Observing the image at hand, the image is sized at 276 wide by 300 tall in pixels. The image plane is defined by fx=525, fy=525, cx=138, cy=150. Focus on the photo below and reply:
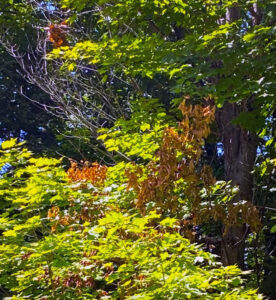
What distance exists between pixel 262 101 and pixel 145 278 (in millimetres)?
2273

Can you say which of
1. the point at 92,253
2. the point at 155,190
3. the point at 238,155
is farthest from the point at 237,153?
the point at 92,253

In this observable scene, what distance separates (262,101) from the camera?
16.8ft

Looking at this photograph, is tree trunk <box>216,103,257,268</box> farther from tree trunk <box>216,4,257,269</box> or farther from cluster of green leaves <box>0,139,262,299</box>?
cluster of green leaves <box>0,139,262,299</box>

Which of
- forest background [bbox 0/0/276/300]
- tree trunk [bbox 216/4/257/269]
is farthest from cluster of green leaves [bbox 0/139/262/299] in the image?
tree trunk [bbox 216/4/257/269]

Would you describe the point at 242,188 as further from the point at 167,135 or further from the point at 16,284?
the point at 16,284

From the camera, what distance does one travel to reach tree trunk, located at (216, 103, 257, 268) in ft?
21.8

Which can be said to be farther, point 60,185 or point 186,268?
point 60,185

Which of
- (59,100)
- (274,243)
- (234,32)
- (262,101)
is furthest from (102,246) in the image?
(274,243)

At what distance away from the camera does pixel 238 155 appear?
7.02 meters

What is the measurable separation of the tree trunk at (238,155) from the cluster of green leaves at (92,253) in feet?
6.83

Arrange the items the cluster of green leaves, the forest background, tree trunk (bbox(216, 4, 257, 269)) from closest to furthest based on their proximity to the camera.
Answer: the cluster of green leaves
the forest background
tree trunk (bbox(216, 4, 257, 269))

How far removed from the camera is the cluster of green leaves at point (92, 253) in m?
3.69

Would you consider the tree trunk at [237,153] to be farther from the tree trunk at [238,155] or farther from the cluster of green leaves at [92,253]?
the cluster of green leaves at [92,253]

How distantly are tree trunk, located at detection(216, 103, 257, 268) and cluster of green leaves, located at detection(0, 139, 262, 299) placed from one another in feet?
6.83
